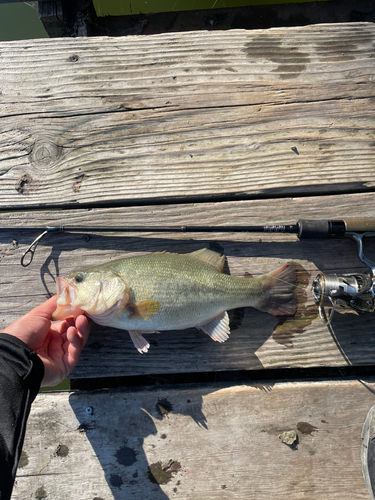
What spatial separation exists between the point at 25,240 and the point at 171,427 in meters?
1.79

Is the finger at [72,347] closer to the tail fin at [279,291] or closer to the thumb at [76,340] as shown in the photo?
the thumb at [76,340]

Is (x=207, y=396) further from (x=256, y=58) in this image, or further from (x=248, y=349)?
(x=256, y=58)

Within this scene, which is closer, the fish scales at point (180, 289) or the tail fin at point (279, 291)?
the fish scales at point (180, 289)

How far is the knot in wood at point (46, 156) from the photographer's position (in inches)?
93.4

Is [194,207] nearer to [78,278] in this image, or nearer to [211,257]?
[211,257]

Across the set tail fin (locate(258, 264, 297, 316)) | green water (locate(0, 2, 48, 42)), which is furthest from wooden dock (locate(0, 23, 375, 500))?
green water (locate(0, 2, 48, 42))

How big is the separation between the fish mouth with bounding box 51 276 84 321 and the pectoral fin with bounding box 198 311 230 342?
2.94 feet

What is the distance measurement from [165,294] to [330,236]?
4.05 ft

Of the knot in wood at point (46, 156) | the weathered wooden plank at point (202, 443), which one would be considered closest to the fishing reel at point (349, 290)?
the weathered wooden plank at point (202, 443)

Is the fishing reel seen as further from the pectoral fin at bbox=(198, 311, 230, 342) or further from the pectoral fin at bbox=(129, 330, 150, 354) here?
the pectoral fin at bbox=(129, 330, 150, 354)

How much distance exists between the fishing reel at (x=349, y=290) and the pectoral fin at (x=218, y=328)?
2.20 feet

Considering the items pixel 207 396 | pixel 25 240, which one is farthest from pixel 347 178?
pixel 25 240

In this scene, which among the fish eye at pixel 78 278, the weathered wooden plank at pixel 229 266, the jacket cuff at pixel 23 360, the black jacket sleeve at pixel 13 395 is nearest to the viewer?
the black jacket sleeve at pixel 13 395

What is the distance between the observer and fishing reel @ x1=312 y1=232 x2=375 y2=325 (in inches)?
81.1
